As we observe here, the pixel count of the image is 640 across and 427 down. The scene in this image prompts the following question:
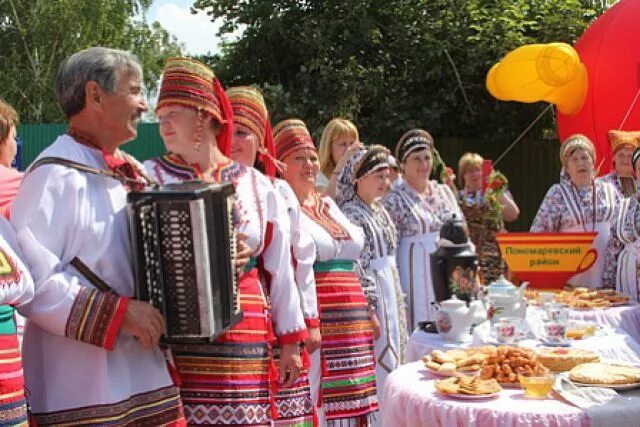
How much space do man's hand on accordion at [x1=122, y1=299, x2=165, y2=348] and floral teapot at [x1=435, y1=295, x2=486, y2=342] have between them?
69.6 inches

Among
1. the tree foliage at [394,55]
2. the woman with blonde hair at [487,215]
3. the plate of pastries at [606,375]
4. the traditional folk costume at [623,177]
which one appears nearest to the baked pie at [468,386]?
the plate of pastries at [606,375]

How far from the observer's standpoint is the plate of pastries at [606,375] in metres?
2.73

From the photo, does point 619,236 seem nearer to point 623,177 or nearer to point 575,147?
point 575,147

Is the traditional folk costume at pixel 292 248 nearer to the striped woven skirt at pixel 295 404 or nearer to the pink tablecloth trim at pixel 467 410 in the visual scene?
the striped woven skirt at pixel 295 404

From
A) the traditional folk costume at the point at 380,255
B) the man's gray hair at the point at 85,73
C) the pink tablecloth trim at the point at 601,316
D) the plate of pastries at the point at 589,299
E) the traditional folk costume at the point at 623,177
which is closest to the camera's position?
the man's gray hair at the point at 85,73

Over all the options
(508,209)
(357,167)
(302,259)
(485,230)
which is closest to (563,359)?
(302,259)

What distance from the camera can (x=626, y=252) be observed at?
5422 mm

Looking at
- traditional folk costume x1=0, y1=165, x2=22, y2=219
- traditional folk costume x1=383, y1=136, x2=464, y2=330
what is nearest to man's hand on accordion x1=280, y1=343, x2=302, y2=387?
traditional folk costume x1=0, y1=165, x2=22, y2=219

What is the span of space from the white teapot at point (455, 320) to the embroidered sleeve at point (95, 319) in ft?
6.05

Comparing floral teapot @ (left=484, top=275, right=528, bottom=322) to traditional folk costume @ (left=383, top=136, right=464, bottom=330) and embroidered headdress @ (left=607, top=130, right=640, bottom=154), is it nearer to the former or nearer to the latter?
traditional folk costume @ (left=383, top=136, right=464, bottom=330)

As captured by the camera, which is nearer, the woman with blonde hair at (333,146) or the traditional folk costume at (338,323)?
the traditional folk costume at (338,323)

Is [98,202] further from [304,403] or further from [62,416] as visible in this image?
[304,403]

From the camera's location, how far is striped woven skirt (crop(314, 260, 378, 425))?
13.2ft

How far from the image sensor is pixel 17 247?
2.19 m
